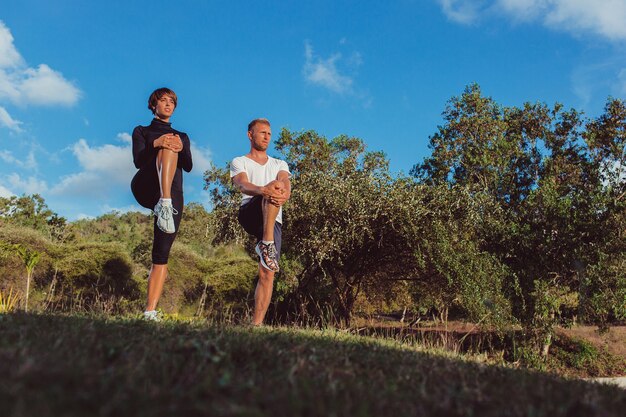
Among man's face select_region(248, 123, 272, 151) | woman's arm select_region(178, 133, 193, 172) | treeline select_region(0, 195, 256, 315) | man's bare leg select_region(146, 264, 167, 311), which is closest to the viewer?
man's bare leg select_region(146, 264, 167, 311)

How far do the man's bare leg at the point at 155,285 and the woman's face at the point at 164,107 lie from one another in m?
1.86

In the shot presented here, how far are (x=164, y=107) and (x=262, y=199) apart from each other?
167cm

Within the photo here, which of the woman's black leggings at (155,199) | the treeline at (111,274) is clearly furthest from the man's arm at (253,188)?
the treeline at (111,274)

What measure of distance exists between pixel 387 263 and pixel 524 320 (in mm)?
4946

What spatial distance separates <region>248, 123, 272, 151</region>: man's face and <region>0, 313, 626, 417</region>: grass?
125 inches

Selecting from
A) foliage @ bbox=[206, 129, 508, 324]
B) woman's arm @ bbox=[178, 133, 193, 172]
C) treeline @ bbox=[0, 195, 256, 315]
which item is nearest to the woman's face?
woman's arm @ bbox=[178, 133, 193, 172]

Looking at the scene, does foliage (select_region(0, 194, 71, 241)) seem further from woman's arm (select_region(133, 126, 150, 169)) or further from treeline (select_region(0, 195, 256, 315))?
woman's arm (select_region(133, 126, 150, 169))

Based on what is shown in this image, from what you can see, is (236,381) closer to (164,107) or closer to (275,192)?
(275,192)

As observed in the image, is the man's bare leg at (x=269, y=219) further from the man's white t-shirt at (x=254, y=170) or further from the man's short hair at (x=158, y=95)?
the man's short hair at (x=158, y=95)

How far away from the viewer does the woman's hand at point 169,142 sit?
5430 millimetres

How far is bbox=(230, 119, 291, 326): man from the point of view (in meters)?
5.54

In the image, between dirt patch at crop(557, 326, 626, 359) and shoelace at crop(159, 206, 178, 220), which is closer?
shoelace at crop(159, 206, 178, 220)

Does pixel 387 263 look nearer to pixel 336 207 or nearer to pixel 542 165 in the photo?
pixel 336 207

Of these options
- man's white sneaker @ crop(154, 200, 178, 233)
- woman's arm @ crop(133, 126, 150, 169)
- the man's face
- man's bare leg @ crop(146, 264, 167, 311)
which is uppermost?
the man's face
